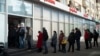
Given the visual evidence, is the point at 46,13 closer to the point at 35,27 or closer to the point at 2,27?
the point at 35,27

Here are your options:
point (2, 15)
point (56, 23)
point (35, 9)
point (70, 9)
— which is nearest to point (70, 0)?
point (70, 9)

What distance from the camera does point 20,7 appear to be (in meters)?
20.9

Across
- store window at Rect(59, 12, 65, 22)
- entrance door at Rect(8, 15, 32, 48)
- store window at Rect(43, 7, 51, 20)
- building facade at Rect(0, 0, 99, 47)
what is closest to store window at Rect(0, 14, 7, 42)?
building facade at Rect(0, 0, 99, 47)

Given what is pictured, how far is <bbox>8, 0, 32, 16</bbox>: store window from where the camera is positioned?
19.2 m

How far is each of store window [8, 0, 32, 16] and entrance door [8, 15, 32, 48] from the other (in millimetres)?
621

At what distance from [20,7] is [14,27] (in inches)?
59.7

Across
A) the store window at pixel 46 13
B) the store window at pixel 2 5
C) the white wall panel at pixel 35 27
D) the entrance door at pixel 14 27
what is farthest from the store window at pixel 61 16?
the store window at pixel 2 5

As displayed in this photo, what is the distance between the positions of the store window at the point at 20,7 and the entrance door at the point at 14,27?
2.04 feet

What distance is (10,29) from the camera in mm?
20359

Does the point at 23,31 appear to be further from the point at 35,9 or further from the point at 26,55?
the point at 35,9

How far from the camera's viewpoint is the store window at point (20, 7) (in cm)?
1925

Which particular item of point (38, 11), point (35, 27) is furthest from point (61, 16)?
point (35, 27)

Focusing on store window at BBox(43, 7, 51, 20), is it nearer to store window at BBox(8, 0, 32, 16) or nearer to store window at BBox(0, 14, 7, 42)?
store window at BBox(8, 0, 32, 16)

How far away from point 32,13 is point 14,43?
3.52 metres
